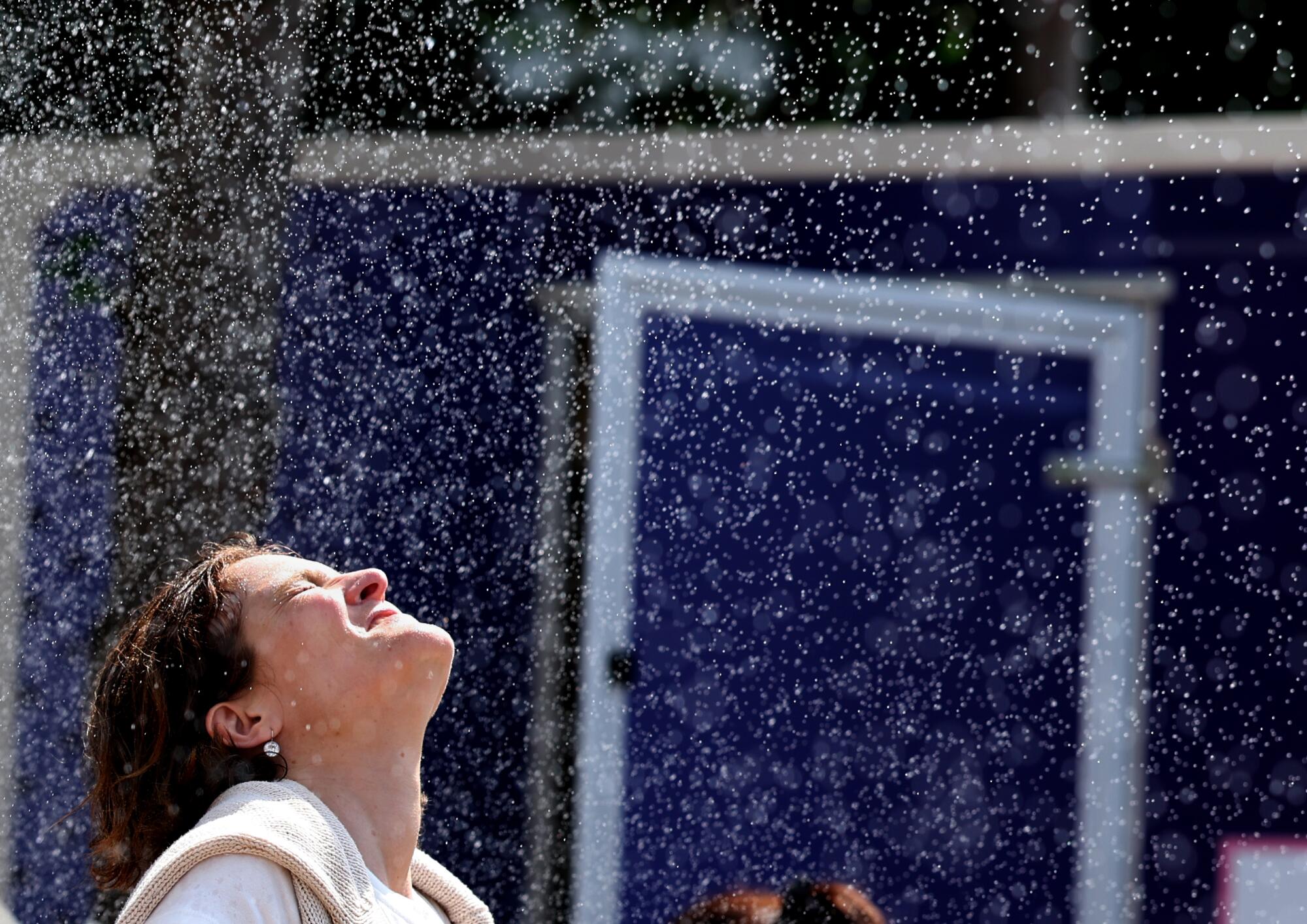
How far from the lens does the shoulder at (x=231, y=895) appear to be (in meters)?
1.38

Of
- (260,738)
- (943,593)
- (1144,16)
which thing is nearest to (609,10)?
(1144,16)

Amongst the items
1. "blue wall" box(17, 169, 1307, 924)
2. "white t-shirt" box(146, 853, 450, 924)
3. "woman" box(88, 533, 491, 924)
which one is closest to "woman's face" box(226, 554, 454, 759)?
"woman" box(88, 533, 491, 924)

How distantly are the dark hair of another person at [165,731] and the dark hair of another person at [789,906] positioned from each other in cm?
153

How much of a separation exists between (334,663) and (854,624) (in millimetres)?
1679

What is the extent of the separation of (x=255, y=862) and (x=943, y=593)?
2.01 m

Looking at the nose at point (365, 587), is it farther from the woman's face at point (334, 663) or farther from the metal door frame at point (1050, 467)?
the metal door frame at point (1050, 467)

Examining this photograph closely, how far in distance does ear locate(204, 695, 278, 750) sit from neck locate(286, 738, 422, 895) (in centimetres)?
5

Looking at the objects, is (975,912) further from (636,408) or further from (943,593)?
(636,408)

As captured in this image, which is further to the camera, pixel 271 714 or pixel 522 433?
pixel 522 433

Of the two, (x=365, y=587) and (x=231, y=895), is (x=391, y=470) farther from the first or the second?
(x=231, y=895)

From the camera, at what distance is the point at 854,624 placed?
126 inches

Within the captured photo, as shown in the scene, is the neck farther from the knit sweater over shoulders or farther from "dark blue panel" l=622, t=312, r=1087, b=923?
"dark blue panel" l=622, t=312, r=1087, b=923

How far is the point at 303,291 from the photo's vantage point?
341 centimetres

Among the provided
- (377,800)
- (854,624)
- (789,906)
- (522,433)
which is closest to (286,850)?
(377,800)
